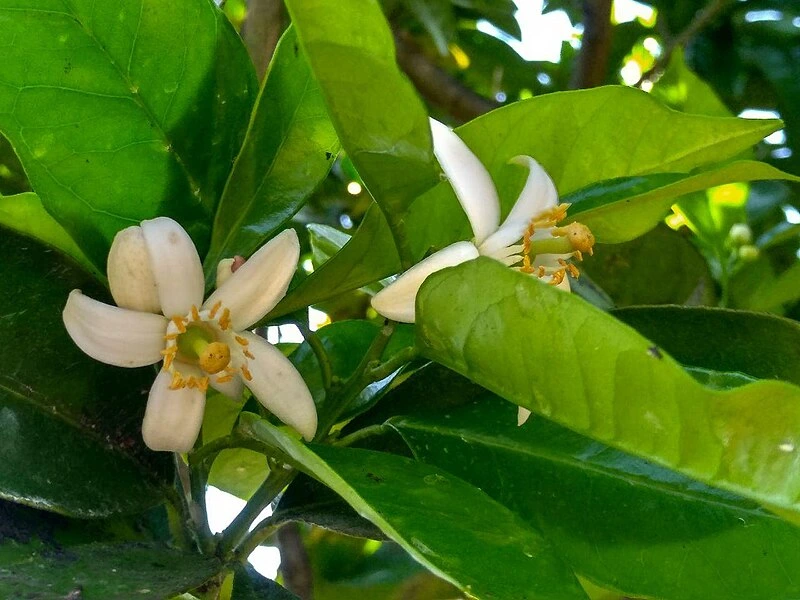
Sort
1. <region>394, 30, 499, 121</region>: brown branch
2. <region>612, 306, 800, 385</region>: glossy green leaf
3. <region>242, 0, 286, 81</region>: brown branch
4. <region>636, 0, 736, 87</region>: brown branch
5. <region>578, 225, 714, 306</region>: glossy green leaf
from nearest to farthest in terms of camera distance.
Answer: <region>612, 306, 800, 385</region>: glossy green leaf → <region>242, 0, 286, 81</region>: brown branch → <region>578, 225, 714, 306</region>: glossy green leaf → <region>394, 30, 499, 121</region>: brown branch → <region>636, 0, 736, 87</region>: brown branch

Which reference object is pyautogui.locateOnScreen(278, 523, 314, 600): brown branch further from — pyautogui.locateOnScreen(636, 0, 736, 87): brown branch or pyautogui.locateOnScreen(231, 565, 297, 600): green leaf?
pyautogui.locateOnScreen(636, 0, 736, 87): brown branch

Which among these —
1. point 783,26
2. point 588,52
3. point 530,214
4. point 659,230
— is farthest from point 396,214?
point 783,26

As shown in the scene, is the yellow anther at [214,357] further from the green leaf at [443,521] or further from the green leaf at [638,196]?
the green leaf at [638,196]

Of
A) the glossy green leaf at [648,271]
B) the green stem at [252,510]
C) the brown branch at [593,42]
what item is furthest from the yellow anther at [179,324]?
the brown branch at [593,42]

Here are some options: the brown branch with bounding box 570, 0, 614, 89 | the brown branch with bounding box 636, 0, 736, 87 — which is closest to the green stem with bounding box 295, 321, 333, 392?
the brown branch with bounding box 570, 0, 614, 89

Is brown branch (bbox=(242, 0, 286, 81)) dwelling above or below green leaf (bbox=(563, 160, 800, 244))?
above

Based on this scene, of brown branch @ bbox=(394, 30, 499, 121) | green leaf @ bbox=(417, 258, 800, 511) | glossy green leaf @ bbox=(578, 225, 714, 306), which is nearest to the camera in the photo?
green leaf @ bbox=(417, 258, 800, 511)
